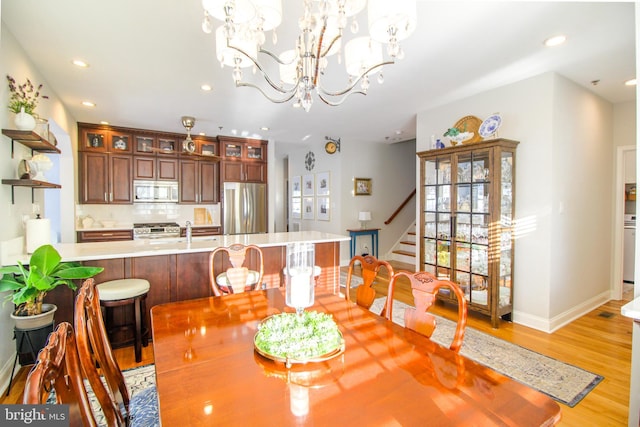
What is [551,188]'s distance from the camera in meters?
3.24

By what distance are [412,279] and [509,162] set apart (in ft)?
8.70

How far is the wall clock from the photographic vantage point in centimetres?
712

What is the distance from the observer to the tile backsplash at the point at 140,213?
17.9 ft

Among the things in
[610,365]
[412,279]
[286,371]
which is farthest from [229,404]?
[610,365]

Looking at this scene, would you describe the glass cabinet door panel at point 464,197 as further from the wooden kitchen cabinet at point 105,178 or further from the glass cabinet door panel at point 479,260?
the wooden kitchen cabinet at point 105,178

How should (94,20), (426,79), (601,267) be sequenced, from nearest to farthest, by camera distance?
(94,20), (426,79), (601,267)

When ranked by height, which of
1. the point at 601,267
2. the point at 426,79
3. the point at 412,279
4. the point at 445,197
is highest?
the point at 426,79

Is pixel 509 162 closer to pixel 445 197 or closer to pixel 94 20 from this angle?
pixel 445 197

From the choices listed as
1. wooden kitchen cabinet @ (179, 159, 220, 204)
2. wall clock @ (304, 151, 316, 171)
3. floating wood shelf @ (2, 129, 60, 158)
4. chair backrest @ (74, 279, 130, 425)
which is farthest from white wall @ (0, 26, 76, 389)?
wall clock @ (304, 151, 316, 171)

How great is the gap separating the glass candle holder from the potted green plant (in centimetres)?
169

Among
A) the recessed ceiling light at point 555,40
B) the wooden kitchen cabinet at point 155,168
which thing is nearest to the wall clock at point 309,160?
the wooden kitchen cabinet at point 155,168

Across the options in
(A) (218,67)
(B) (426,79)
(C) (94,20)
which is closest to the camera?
(C) (94,20)

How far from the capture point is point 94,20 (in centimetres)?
227

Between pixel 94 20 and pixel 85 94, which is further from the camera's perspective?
pixel 85 94
